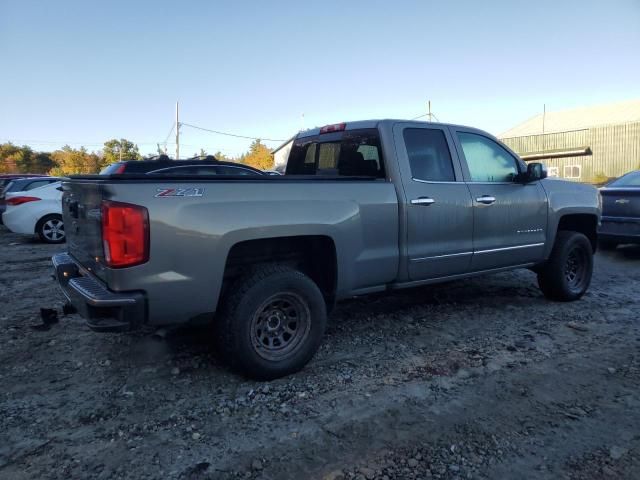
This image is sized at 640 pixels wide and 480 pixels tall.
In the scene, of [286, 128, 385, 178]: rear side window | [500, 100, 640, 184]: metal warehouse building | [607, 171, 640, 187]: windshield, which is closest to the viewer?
[286, 128, 385, 178]: rear side window

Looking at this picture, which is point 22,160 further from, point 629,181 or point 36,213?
point 629,181

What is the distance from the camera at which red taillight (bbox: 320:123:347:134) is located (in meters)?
4.81

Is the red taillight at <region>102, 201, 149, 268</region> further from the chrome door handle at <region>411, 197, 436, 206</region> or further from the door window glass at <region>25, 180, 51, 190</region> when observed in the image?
the door window glass at <region>25, 180, 51, 190</region>

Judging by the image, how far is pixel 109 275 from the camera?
3.04 metres

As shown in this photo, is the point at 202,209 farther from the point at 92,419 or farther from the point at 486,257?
the point at 486,257

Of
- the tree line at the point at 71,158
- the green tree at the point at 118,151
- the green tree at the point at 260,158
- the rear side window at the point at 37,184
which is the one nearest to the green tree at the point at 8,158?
the tree line at the point at 71,158

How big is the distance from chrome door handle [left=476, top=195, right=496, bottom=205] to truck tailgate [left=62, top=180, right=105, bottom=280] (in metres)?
3.39

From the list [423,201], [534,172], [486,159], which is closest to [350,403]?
[423,201]

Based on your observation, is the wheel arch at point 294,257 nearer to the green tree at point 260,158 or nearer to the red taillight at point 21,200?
the red taillight at point 21,200

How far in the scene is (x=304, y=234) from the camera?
143 inches

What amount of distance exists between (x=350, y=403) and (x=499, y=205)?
9.10 feet

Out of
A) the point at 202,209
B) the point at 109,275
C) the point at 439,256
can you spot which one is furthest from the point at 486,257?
the point at 109,275

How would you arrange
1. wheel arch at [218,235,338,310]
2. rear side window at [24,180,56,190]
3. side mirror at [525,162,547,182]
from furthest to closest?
rear side window at [24,180,56,190] < side mirror at [525,162,547,182] < wheel arch at [218,235,338,310]

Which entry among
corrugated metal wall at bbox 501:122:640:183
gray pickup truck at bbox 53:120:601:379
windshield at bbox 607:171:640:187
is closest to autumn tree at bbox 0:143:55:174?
corrugated metal wall at bbox 501:122:640:183
